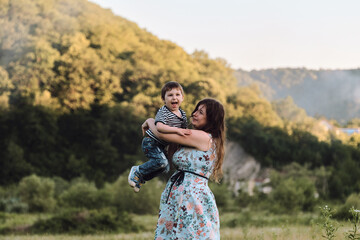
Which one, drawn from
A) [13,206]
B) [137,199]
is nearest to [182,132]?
[137,199]

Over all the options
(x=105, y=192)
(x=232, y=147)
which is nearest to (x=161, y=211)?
(x=105, y=192)

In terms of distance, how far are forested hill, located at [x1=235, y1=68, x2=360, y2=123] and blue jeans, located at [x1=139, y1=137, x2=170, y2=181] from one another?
70772 mm

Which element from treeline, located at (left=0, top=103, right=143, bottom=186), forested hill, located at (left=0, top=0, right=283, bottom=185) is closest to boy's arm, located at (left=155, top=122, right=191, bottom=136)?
treeline, located at (left=0, top=103, right=143, bottom=186)

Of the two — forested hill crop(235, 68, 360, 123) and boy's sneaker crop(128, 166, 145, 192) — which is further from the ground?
forested hill crop(235, 68, 360, 123)

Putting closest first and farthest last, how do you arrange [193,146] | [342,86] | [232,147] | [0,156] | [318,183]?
1. [193,146]
2. [318,183]
3. [0,156]
4. [232,147]
5. [342,86]

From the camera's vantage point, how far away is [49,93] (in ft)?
111

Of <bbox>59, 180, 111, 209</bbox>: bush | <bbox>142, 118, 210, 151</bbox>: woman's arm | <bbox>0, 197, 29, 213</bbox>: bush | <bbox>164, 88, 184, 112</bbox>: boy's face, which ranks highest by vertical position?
<bbox>164, 88, 184, 112</bbox>: boy's face

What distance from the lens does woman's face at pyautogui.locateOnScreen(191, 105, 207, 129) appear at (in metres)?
4.29

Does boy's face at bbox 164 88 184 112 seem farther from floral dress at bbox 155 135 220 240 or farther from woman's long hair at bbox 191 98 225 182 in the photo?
floral dress at bbox 155 135 220 240

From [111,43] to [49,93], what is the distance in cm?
815

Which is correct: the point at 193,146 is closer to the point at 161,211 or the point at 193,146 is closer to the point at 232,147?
the point at 161,211

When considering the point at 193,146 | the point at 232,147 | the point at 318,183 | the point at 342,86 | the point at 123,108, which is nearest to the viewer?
the point at 193,146

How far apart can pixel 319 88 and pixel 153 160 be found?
83189mm

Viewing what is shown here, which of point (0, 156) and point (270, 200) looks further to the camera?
point (0, 156)
